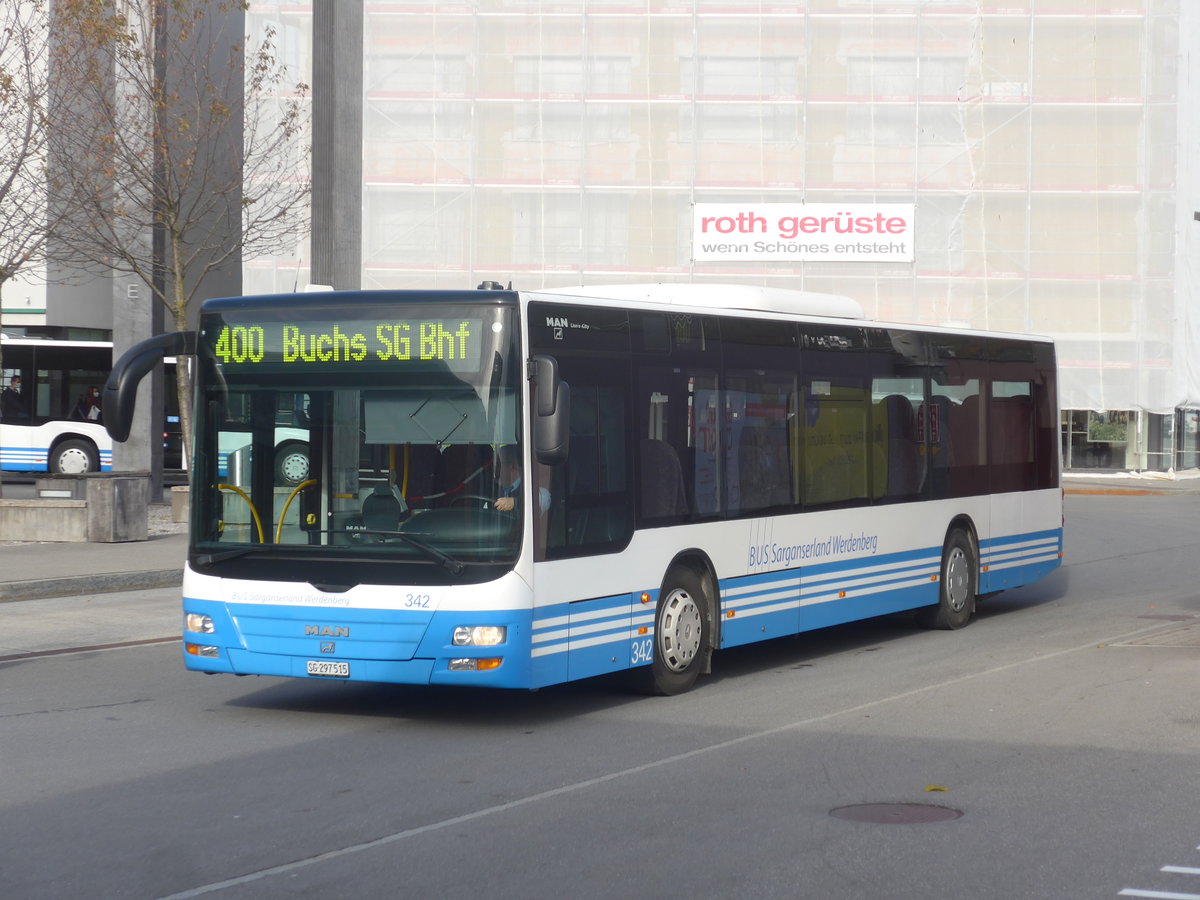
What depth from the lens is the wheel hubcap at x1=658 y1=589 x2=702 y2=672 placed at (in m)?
10.5

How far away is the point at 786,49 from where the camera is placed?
147ft

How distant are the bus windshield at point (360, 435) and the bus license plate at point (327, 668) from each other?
0.61 meters

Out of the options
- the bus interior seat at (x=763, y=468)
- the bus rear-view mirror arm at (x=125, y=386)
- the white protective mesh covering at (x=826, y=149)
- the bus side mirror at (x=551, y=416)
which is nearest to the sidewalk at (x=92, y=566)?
the bus rear-view mirror arm at (x=125, y=386)

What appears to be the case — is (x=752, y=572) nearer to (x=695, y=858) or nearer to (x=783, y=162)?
(x=695, y=858)

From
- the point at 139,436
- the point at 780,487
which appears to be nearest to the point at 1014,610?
the point at 780,487

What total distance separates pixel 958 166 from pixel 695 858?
133 ft

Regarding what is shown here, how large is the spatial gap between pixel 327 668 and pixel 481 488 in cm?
137

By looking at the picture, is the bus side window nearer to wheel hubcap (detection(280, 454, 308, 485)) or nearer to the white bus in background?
wheel hubcap (detection(280, 454, 308, 485))

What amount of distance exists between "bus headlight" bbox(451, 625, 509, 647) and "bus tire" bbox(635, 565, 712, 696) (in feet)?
5.10

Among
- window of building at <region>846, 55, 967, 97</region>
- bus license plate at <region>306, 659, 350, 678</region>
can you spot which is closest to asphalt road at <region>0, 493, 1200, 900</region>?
bus license plate at <region>306, 659, 350, 678</region>

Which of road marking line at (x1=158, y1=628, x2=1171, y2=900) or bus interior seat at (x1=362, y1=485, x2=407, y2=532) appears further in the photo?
bus interior seat at (x1=362, y1=485, x2=407, y2=532)

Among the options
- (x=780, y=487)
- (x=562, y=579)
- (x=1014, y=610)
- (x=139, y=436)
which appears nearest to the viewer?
(x=562, y=579)

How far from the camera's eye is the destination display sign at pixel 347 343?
9242 millimetres

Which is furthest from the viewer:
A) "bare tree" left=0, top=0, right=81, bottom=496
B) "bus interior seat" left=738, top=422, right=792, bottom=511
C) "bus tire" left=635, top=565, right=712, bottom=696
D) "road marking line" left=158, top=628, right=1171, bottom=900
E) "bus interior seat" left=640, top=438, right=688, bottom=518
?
"bare tree" left=0, top=0, right=81, bottom=496
